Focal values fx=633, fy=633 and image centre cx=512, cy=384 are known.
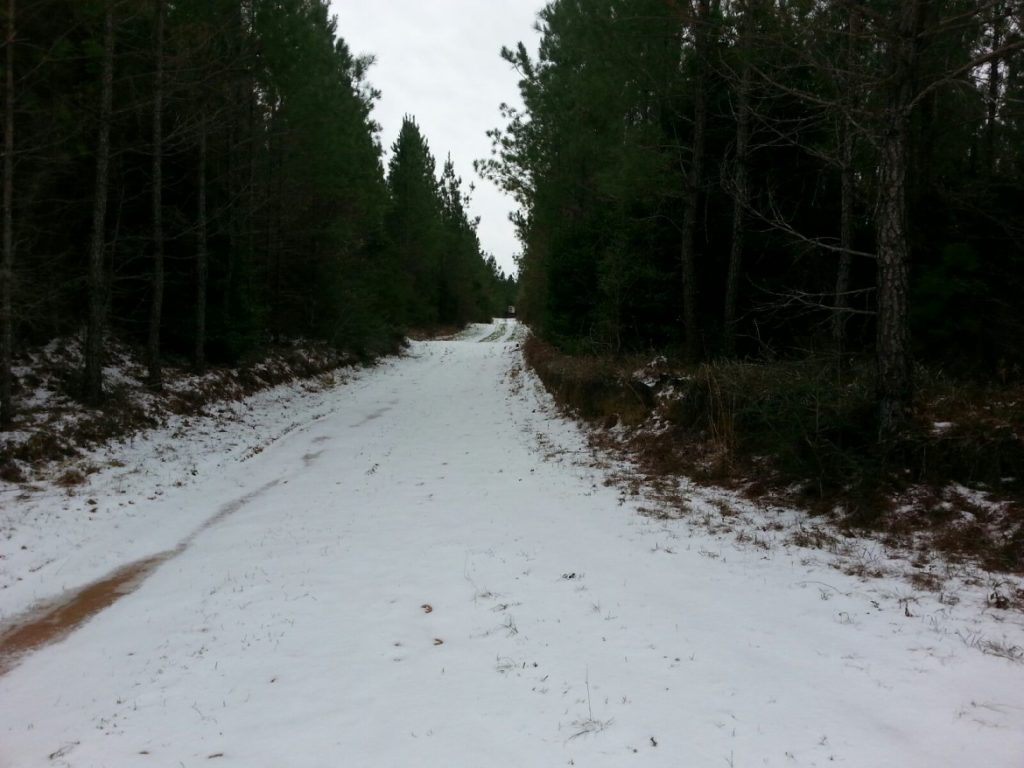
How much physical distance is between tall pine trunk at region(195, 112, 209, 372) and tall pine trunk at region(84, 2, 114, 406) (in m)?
2.96

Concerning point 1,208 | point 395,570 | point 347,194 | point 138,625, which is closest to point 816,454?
point 395,570

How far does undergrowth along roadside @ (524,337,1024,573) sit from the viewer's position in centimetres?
651

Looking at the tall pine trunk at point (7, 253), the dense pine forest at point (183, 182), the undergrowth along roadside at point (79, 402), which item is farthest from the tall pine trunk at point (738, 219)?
the tall pine trunk at point (7, 253)

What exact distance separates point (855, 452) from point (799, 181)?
8971mm

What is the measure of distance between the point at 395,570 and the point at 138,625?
2309 mm

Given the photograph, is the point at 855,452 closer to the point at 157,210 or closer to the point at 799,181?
the point at 799,181

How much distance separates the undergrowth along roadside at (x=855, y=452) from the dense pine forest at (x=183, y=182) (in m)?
10.8

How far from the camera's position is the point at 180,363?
1702 cm

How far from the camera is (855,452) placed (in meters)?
7.75

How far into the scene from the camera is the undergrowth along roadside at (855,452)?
21.4ft

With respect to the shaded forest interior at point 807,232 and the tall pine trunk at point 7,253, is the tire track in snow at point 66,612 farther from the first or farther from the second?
the shaded forest interior at point 807,232

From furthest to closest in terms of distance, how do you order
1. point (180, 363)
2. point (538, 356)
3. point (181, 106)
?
1. point (538, 356)
2. point (180, 363)
3. point (181, 106)

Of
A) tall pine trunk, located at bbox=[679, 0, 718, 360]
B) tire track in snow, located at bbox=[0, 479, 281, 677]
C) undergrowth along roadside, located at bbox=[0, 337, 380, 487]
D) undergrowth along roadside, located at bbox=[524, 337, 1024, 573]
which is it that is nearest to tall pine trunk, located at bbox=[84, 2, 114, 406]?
undergrowth along roadside, located at bbox=[0, 337, 380, 487]

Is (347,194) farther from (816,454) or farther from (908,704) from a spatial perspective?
(908,704)
